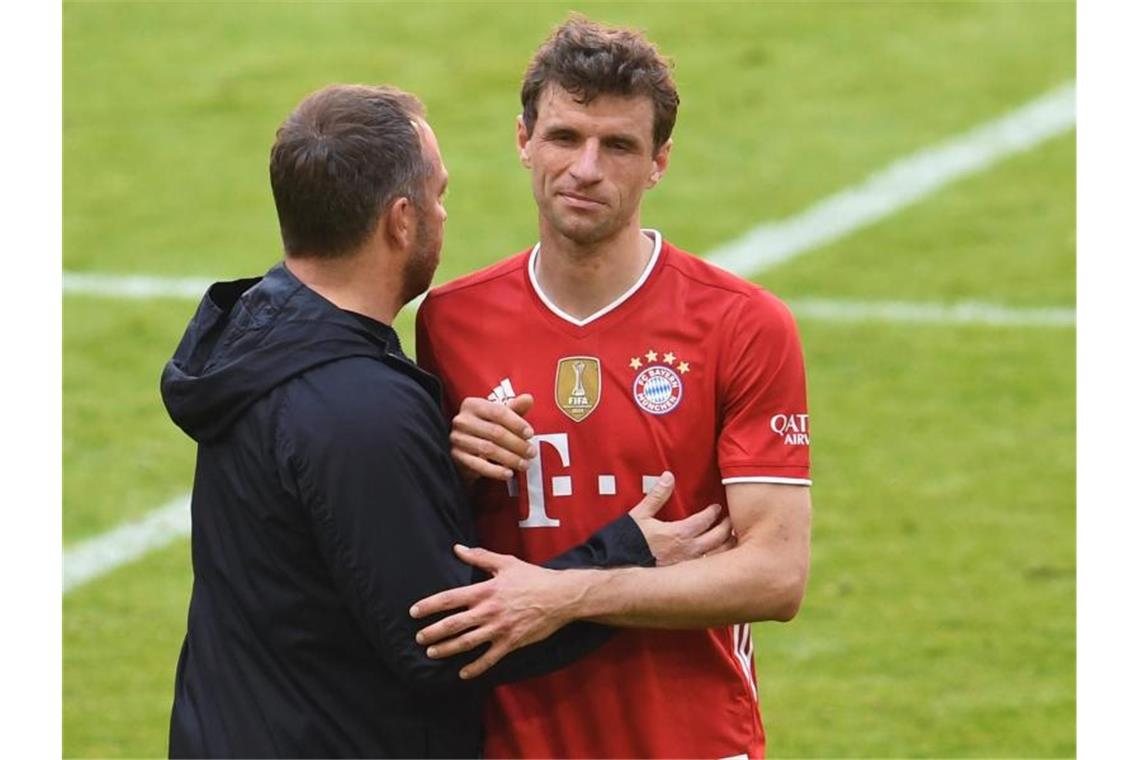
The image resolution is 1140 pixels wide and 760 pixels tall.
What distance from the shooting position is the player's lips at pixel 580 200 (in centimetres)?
458

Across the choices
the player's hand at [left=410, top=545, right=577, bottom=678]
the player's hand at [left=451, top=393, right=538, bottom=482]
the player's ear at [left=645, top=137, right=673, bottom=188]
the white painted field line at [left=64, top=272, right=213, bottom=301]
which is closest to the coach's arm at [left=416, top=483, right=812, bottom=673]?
the player's hand at [left=410, top=545, right=577, bottom=678]

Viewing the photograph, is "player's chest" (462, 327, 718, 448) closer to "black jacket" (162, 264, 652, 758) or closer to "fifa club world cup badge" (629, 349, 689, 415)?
"fifa club world cup badge" (629, 349, 689, 415)

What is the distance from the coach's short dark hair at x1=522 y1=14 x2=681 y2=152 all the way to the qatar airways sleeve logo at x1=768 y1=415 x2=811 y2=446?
637 millimetres

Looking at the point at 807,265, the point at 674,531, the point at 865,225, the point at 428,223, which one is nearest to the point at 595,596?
the point at 674,531

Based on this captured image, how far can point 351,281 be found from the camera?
4.38m

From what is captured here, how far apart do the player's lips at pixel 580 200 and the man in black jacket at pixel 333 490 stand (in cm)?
28

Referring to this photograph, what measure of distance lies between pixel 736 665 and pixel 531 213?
774 centimetres

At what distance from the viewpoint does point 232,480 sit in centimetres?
431

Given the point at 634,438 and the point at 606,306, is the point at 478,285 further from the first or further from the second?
the point at 634,438

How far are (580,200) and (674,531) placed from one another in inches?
28.0

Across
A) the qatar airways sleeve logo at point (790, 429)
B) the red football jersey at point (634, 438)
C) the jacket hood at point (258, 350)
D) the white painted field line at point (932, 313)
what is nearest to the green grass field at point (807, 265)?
the white painted field line at point (932, 313)

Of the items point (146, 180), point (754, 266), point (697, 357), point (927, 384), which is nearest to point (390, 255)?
point (697, 357)

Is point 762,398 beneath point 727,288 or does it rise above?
beneath

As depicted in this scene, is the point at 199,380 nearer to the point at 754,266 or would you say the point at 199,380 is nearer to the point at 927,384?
the point at 927,384
